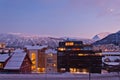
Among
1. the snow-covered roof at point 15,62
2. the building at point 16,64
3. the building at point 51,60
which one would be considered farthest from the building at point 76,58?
the snow-covered roof at point 15,62

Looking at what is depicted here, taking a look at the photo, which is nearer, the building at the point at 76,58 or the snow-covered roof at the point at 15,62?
the snow-covered roof at the point at 15,62

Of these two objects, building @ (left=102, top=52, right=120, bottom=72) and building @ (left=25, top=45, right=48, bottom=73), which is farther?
building @ (left=25, top=45, right=48, bottom=73)

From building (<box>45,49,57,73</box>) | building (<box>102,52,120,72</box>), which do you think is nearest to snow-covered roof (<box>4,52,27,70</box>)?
building (<box>102,52,120,72</box>)

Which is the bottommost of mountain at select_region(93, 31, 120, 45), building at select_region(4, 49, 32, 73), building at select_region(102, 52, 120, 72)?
Answer: building at select_region(102, 52, 120, 72)

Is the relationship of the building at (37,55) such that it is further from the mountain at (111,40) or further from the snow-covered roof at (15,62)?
the mountain at (111,40)

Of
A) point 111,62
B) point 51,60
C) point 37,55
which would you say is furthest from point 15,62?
point 111,62

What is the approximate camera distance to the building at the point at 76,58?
5178 cm

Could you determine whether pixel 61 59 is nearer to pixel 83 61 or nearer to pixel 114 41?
pixel 83 61

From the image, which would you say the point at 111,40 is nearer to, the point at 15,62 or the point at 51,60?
the point at 51,60

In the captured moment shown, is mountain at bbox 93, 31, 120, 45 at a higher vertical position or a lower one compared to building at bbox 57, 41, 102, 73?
higher

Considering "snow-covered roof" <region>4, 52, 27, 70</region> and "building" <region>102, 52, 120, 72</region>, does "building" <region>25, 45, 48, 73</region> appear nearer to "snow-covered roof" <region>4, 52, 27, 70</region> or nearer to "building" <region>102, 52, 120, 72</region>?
"building" <region>102, 52, 120, 72</region>

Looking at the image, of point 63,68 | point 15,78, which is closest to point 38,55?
point 63,68

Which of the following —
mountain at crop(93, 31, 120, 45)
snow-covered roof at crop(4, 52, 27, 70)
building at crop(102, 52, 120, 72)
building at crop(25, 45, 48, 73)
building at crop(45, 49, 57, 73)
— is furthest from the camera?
mountain at crop(93, 31, 120, 45)

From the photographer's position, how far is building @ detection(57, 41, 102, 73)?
5178cm
